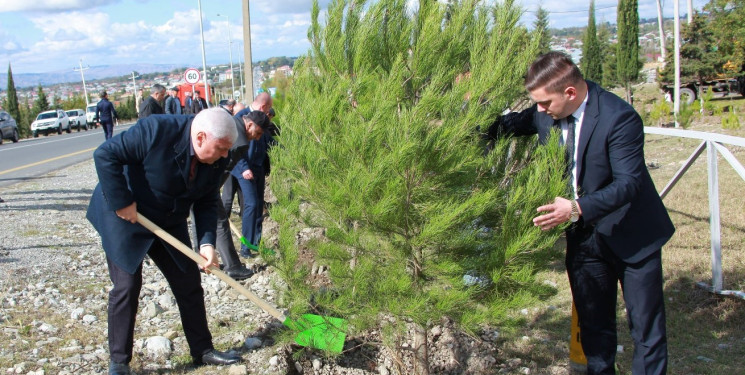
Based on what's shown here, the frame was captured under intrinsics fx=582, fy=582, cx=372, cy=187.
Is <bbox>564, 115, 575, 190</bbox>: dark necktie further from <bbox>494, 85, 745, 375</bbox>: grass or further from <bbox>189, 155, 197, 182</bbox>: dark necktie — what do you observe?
<bbox>189, 155, 197, 182</bbox>: dark necktie

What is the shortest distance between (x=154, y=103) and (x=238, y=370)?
7.67 m

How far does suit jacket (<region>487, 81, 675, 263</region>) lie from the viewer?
2.41 metres

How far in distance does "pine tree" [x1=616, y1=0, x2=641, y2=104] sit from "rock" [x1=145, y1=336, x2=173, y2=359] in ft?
99.9

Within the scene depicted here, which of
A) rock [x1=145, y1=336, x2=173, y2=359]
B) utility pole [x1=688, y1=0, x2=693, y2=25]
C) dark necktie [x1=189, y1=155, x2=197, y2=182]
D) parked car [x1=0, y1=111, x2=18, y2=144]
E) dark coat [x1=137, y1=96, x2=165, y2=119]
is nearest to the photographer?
dark necktie [x1=189, y1=155, x2=197, y2=182]

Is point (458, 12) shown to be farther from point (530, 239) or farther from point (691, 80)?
point (691, 80)

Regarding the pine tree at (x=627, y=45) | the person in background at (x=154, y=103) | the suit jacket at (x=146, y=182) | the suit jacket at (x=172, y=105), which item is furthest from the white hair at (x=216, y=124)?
the pine tree at (x=627, y=45)

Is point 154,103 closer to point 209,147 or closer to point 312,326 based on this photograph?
point 209,147

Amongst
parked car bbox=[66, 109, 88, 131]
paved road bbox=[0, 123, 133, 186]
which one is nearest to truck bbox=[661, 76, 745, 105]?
paved road bbox=[0, 123, 133, 186]

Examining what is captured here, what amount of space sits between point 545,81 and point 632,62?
1244 inches

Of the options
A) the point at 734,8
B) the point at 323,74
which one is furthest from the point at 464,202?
the point at 734,8

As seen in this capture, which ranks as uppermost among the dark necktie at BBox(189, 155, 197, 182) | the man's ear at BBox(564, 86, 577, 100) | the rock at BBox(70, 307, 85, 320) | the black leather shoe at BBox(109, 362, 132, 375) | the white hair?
the man's ear at BBox(564, 86, 577, 100)

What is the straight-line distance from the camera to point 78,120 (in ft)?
118

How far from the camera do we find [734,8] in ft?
68.2

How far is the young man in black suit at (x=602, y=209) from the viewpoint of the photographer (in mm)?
2418
